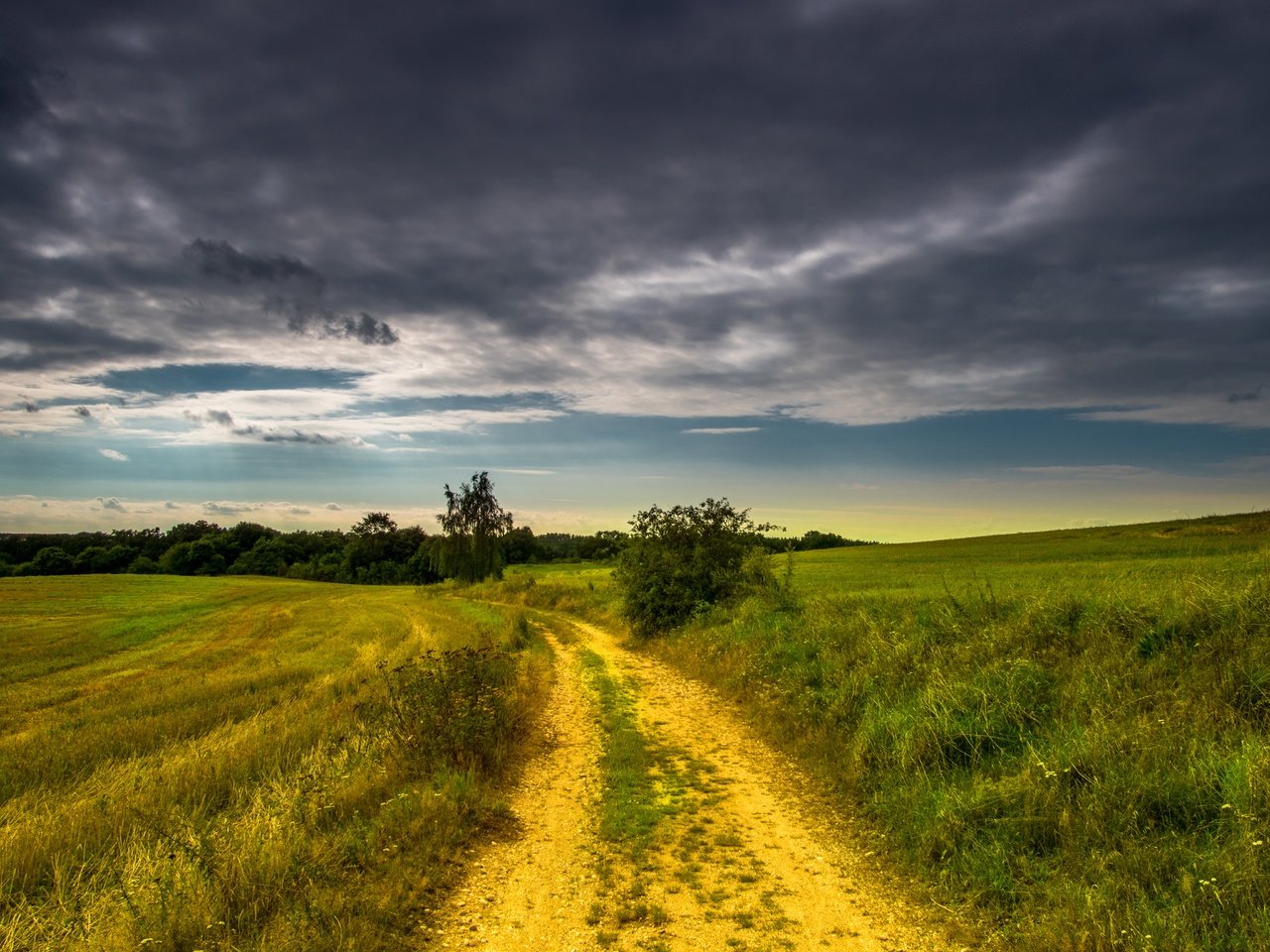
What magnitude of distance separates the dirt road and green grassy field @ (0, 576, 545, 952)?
2.31 feet

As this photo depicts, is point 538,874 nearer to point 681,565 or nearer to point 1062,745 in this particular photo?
point 1062,745

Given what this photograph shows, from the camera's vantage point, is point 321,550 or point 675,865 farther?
point 321,550

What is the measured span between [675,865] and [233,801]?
6.24m

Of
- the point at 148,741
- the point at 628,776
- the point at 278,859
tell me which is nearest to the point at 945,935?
the point at 628,776

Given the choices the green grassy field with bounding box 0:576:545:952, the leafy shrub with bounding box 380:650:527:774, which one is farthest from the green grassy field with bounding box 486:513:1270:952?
the green grassy field with bounding box 0:576:545:952

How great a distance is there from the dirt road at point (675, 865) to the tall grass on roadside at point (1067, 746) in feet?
2.62

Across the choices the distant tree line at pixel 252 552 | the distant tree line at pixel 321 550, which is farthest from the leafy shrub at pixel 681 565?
the distant tree line at pixel 252 552

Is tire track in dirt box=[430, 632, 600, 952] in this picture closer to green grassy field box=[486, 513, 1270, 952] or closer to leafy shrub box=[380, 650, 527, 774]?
leafy shrub box=[380, 650, 527, 774]

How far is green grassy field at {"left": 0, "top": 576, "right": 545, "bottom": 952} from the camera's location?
5441mm

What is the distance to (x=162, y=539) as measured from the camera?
348 ft

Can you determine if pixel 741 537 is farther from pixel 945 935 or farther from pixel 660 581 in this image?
pixel 945 935

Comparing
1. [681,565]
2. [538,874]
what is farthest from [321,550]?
[538,874]

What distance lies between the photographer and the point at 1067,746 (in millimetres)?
7344

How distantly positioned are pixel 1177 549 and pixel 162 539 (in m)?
128
